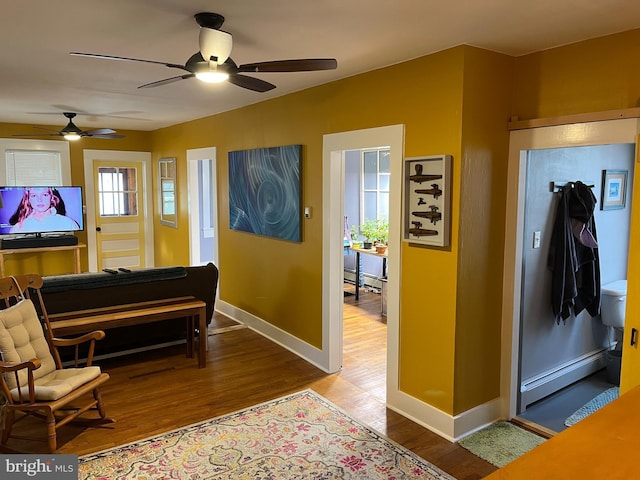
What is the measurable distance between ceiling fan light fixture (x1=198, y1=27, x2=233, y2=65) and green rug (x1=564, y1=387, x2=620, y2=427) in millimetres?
3179

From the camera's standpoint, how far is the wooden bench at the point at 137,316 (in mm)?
3631

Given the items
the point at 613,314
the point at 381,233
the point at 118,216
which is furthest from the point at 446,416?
the point at 118,216

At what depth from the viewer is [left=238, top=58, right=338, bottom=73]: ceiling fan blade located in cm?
230

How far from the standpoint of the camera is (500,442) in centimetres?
302

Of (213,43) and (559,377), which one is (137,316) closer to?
(213,43)

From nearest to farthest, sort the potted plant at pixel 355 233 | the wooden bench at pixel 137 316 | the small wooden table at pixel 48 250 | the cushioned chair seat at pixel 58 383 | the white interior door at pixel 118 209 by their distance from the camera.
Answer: the cushioned chair seat at pixel 58 383 → the wooden bench at pixel 137 316 → the small wooden table at pixel 48 250 → the potted plant at pixel 355 233 → the white interior door at pixel 118 209

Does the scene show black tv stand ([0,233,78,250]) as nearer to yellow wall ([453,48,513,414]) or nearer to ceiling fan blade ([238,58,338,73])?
ceiling fan blade ([238,58,338,73])

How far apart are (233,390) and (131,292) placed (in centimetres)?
122

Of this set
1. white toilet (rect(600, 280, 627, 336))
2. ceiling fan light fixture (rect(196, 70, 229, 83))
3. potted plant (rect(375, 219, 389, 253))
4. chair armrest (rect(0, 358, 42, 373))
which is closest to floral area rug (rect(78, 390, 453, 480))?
chair armrest (rect(0, 358, 42, 373))

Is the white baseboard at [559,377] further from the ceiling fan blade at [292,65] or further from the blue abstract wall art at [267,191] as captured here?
the ceiling fan blade at [292,65]

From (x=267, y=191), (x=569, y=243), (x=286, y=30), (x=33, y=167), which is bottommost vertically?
(x=569, y=243)

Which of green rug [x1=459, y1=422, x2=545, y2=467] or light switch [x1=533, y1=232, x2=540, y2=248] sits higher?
light switch [x1=533, y1=232, x2=540, y2=248]

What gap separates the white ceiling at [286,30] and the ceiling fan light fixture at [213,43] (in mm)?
97

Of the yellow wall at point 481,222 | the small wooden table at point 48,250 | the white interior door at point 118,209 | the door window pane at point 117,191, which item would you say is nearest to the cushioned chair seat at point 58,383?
the yellow wall at point 481,222
